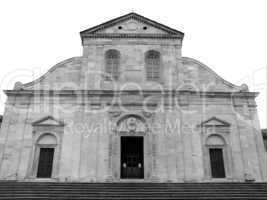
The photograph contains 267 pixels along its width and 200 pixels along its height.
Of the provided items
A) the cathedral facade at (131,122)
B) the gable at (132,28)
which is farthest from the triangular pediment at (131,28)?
the cathedral facade at (131,122)

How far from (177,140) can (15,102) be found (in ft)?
34.6

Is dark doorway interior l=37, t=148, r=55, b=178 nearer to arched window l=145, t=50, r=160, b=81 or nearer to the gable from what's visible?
arched window l=145, t=50, r=160, b=81

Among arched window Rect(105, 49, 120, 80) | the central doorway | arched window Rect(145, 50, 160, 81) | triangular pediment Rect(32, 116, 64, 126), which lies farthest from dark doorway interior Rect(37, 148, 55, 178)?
arched window Rect(145, 50, 160, 81)

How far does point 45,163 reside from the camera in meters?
18.0

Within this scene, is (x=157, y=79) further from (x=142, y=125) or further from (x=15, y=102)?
(x=15, y=102)

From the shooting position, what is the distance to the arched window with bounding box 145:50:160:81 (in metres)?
20.9

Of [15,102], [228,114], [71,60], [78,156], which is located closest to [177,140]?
[228,114]

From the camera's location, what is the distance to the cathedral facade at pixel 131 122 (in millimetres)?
17766

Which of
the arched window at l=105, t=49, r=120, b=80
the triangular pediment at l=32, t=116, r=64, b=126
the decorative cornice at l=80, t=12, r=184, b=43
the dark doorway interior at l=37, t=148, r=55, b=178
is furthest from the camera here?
the decorative cornice at l=80, t=12, r=184, b=43

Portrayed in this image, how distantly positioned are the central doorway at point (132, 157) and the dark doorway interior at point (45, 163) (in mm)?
4275

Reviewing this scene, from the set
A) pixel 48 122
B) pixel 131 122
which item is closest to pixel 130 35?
pixel 131 122

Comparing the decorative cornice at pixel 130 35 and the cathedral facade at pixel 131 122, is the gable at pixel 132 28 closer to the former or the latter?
the decorative cornice at pixel 130 35

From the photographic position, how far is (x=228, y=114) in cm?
1941

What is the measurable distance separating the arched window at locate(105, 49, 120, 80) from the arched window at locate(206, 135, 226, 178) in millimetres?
7452
